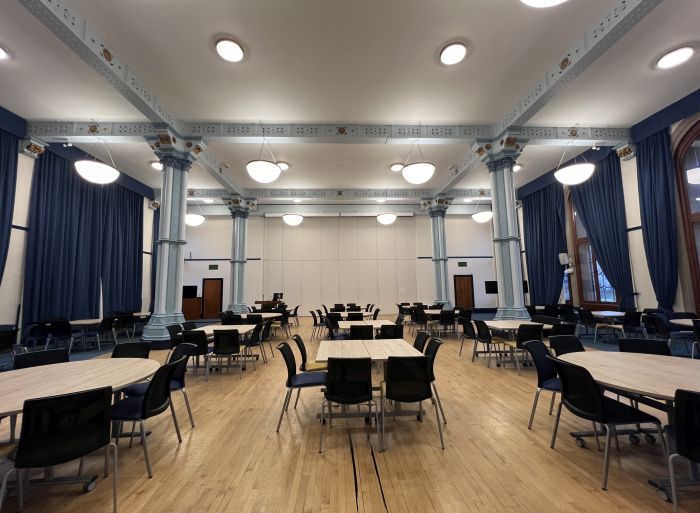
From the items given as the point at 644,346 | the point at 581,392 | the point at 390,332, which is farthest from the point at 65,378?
the point at 644,346

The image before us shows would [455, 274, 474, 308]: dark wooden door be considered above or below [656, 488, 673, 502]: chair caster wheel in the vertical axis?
above

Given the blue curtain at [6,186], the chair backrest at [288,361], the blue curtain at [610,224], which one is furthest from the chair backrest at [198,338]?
the blue curtain at [610,224]

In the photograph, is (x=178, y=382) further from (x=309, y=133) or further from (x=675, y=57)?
(x=675, y=57)

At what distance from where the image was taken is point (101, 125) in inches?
264

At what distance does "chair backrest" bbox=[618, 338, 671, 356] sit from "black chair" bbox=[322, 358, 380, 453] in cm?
272

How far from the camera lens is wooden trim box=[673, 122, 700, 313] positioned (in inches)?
250

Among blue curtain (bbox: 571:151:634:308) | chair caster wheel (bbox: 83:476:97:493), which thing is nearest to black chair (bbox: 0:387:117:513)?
chair caster wheel (bbox: 83:476:97:493)

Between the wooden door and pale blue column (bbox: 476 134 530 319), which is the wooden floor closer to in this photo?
pale blue column (bbox: 476 134 530 319)

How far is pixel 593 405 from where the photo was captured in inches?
86.9

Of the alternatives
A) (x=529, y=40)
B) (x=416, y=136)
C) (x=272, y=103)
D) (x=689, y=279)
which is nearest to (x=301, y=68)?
(x=272, y=103)

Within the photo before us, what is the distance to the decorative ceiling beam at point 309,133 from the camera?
671 centimetres

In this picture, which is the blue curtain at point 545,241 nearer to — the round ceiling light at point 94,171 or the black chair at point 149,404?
the black chair at point 149,404

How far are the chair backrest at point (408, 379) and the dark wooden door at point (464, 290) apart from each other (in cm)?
1271

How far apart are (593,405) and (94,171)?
7.80 meters
